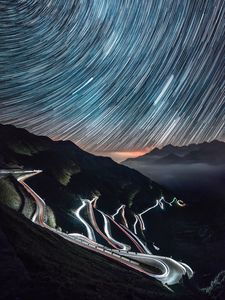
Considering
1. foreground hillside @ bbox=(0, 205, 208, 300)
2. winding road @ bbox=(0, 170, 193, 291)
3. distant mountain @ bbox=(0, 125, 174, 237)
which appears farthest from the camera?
distant mountain @ bbox=(0, 125, 174, 237)

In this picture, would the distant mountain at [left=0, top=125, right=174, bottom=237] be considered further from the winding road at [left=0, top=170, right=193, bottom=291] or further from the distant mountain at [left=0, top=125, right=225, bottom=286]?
the winding road at [left=0, top=170, right=193, bottom=291]

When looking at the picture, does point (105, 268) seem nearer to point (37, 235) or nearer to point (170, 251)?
point (37, 235)

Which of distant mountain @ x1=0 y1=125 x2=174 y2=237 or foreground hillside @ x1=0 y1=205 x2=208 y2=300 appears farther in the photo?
distant mountain @ x1=0 y1=125 x2=174 y2=237

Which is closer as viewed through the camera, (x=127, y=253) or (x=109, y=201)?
(x=127, y=253)

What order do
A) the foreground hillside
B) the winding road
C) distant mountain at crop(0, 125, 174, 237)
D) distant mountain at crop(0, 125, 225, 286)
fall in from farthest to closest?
distant mountain at crop(0, 125, 174, 237)
distant mountain at crop(0, 125, 225, 286)
the winding road
the foreground hillside

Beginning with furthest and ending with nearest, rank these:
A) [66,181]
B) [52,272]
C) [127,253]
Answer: [66,181], [127,253], [52,272]

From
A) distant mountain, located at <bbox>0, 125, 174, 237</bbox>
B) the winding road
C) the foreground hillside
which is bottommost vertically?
distant mountain, located at <bbox>0, 125, 174, 237</bbox>

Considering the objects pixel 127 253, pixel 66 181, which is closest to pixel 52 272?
pixel 127 253

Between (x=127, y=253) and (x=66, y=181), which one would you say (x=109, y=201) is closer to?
(x=66, y=181)

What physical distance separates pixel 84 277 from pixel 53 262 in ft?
11.3

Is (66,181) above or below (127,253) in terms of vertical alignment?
below

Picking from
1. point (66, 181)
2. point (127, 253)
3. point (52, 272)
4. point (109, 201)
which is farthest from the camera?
point (66, 181)

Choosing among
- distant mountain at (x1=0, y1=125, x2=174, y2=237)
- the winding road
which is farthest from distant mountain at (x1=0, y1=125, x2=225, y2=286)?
the winding road

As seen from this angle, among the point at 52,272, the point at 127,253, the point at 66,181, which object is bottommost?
the point at 66,181
